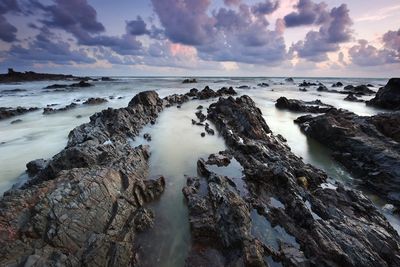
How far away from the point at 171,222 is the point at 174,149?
723 cm

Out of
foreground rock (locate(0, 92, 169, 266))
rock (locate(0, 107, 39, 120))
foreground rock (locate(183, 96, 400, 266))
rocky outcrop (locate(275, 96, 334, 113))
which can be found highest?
foreground rock (locate(0, 92, 169, 266))

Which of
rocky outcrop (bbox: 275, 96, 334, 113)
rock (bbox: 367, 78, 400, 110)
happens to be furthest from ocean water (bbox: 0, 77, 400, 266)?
rock (bbox: 367, 78, 400, 110)

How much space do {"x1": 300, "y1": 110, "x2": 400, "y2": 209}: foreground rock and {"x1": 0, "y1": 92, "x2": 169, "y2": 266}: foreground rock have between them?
993 cm

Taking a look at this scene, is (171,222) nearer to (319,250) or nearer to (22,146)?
(319,250)

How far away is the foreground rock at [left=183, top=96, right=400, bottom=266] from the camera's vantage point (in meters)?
6.64

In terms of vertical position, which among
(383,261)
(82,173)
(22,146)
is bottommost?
(22,146)

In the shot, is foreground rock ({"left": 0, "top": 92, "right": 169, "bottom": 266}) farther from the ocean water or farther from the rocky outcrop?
the rocky outcrop

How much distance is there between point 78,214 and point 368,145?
1504 cm

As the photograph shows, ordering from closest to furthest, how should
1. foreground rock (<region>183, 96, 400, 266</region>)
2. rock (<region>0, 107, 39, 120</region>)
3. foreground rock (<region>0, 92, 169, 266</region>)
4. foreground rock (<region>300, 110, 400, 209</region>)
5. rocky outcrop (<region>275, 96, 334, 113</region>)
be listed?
foreground rock (<region>0, 92, 169, 266</region>) < foreground rock (<region>183, 96, 400, 266</region>) < foreground rock (<region>300, 110, 400, 209</region>) < rock (<region>0, 107, 39, 120</region>) < rocky outcrop (<region>275, 96, 334, 113</region>)

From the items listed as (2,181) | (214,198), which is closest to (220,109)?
(214,198)

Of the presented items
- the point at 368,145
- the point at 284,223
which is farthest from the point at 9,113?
the point at 368,145

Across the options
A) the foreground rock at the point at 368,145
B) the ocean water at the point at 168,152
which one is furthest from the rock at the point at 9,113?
the foreground rock at the point at 368,145

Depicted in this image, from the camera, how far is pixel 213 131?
62.7 ft

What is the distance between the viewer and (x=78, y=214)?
273 inches
